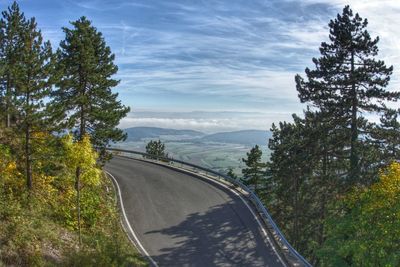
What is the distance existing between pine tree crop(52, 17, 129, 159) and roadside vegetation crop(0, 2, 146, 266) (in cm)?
7

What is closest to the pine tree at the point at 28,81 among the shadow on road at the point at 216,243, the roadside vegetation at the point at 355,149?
the shadow on road at the point at 216,243

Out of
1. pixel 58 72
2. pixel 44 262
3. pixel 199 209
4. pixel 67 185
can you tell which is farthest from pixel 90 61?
pixel 44 262

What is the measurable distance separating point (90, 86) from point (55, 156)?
8403 millimetres

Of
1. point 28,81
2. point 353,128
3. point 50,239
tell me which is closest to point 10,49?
point 28,81

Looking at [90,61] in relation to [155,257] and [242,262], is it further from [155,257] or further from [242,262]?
[242,262]

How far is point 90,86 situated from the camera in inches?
1148

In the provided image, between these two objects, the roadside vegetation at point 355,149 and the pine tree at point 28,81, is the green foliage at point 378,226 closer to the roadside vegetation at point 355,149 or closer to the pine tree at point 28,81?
the roadside vegetation at point 355,149

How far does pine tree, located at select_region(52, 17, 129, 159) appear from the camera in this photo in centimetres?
2725

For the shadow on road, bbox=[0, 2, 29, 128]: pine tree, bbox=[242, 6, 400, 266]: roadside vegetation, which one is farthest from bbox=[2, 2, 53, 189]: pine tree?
bbox=[242, 6, 400, 266]: roadside vegetation

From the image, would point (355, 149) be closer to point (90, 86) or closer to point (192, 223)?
point (192, 223)

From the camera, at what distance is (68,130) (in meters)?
23.4

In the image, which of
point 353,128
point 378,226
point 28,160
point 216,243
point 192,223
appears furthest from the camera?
point 353,128

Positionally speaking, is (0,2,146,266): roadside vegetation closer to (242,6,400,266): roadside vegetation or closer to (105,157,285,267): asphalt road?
(105,157,285,267): asphalt road

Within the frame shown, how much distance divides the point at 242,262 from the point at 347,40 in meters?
16.7
